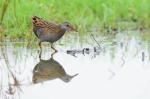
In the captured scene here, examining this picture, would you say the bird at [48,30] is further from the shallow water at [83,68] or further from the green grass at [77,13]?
the green grass at [77,13]

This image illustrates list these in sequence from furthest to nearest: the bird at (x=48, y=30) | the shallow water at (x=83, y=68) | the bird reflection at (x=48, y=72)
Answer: the bird at (x=48, y=30) → the bird reflection at (x=48, y=72) → the shallow water at (x=83, y=68)

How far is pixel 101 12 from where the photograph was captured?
424 inches

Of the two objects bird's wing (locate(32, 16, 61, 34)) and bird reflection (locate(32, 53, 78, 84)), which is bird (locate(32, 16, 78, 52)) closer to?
bird's wing (locate(32, 16, 61, 34))

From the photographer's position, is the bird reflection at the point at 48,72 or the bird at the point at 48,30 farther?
the bird at the point at 48,30

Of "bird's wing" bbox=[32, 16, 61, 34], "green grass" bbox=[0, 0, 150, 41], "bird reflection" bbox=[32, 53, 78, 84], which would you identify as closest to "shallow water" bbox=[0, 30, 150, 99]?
"bird reflection" bbox=[32, 53, 78, 84]

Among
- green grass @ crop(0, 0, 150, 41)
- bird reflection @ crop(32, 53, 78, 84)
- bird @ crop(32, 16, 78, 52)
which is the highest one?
green grass @ crop(0, 0, 150, 41)

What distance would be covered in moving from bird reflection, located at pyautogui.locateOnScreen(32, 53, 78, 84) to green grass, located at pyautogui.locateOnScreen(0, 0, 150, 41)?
175 centimetres

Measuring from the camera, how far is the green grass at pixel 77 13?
9531 millimetres

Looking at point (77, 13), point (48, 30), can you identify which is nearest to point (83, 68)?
point (48, 30)

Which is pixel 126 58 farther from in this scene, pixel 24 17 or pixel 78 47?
pixel 24 17

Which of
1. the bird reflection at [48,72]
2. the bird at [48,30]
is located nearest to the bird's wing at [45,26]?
the bird at [48,30]

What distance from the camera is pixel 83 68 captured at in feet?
23.2

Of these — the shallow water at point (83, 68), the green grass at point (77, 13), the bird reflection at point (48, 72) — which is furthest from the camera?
the green grass at point (77, 13)

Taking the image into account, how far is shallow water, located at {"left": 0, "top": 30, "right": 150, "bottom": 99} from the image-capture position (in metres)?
5.87
